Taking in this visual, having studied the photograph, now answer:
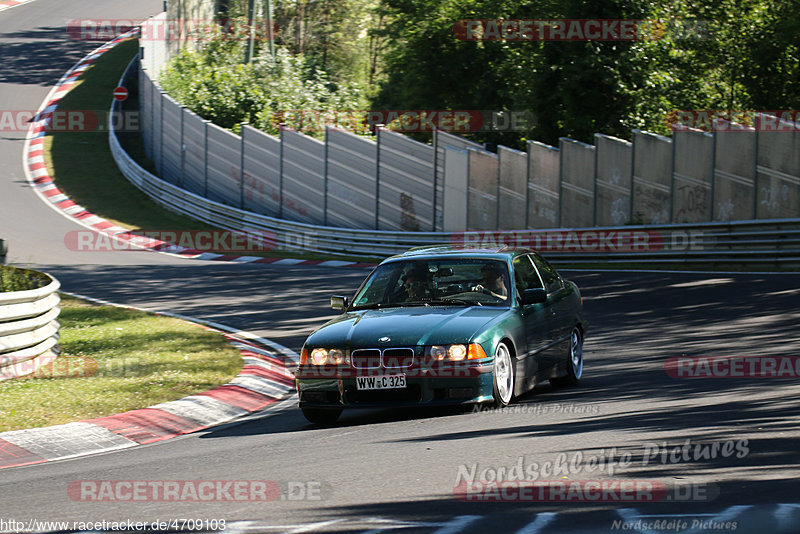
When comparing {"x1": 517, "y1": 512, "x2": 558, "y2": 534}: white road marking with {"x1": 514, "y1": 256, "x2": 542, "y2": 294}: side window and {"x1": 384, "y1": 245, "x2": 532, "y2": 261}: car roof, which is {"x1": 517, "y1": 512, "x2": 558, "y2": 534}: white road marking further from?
{"x1": 384, "y1": 245, "x2": 532, "y2": 261}: car roof

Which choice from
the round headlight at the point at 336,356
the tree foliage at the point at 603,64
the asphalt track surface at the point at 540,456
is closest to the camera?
the asphalt track surface at the point at 540,456

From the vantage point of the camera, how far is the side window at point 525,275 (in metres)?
10.0

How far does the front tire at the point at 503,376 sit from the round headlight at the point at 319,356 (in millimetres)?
1525

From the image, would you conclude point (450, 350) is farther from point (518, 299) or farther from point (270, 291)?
point (270, 291)

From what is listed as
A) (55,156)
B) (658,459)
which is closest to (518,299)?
(658,459)

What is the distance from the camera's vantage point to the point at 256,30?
5125 cm

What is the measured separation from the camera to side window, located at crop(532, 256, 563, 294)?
35.3 feet

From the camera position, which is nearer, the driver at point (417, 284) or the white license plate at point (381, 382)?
the white license plate at point (381, 382)

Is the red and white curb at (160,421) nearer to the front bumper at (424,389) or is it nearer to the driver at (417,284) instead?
the front bumper at (424,389)

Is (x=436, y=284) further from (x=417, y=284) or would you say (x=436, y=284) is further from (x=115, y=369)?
(x=115, y=369)

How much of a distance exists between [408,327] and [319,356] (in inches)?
33.5

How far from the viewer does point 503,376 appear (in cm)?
902

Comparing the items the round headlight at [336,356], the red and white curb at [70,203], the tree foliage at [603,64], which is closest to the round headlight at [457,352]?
the round headlight at [336,356]

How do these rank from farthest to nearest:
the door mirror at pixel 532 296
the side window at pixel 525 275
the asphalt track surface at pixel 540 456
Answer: the side window at pixel 525 275 → the door mirror at pixel 532 296 → the asphalt track surface at pixel 540 456
